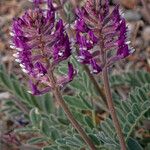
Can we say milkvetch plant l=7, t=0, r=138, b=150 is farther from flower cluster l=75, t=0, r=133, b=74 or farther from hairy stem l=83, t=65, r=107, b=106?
hairy stem l=83, t=65, r=107, b=106

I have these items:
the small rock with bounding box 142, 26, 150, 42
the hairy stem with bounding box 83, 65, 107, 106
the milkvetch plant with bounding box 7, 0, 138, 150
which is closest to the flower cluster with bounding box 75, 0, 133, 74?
the milkvetch plant with bounding box 7, 0, 138, 150

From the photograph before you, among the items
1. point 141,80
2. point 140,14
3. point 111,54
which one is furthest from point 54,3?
point 140,14

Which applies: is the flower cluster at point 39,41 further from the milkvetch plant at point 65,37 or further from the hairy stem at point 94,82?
the hairy stem at point 94,82

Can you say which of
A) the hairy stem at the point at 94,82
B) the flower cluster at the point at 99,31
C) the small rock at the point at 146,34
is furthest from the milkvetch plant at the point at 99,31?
the small rock at the point at 146,34

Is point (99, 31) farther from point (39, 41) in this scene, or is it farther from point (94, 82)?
point (94, 82)

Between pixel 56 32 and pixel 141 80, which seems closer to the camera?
pixel 56 32

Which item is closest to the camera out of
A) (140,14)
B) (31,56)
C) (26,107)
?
(31,56)

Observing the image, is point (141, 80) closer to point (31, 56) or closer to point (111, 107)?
point (111, 107)
